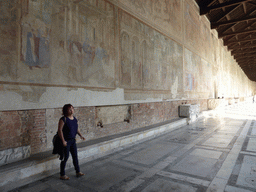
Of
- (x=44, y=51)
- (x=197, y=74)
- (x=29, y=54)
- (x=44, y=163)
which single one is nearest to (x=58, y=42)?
(x=44, y=51)

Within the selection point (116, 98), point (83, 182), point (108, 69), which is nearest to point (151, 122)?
point (116, 98)

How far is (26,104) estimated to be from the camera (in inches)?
130

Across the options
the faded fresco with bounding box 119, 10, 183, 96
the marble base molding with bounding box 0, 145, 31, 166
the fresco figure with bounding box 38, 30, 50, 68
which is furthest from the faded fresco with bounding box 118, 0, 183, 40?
the marble base molding with bounding box 0, 145, 31, 166

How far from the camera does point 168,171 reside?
3.36 m

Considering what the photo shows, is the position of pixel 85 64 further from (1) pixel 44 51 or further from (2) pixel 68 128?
(2) pixel 68 128

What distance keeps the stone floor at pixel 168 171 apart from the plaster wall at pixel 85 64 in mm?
1014

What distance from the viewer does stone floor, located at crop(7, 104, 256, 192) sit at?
2758mm

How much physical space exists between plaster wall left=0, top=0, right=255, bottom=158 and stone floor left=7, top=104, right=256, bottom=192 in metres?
1.01

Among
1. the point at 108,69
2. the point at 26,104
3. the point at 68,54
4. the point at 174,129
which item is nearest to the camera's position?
the point at 26,104

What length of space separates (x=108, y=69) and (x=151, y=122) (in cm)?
313

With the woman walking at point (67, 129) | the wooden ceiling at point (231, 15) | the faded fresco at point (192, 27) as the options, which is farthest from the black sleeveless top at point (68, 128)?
the wooden ceiling at point (231, 15)

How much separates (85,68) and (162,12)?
18.5ft

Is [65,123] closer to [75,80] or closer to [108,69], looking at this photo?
[75,80]

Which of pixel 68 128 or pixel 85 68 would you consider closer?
pixel 68 128
